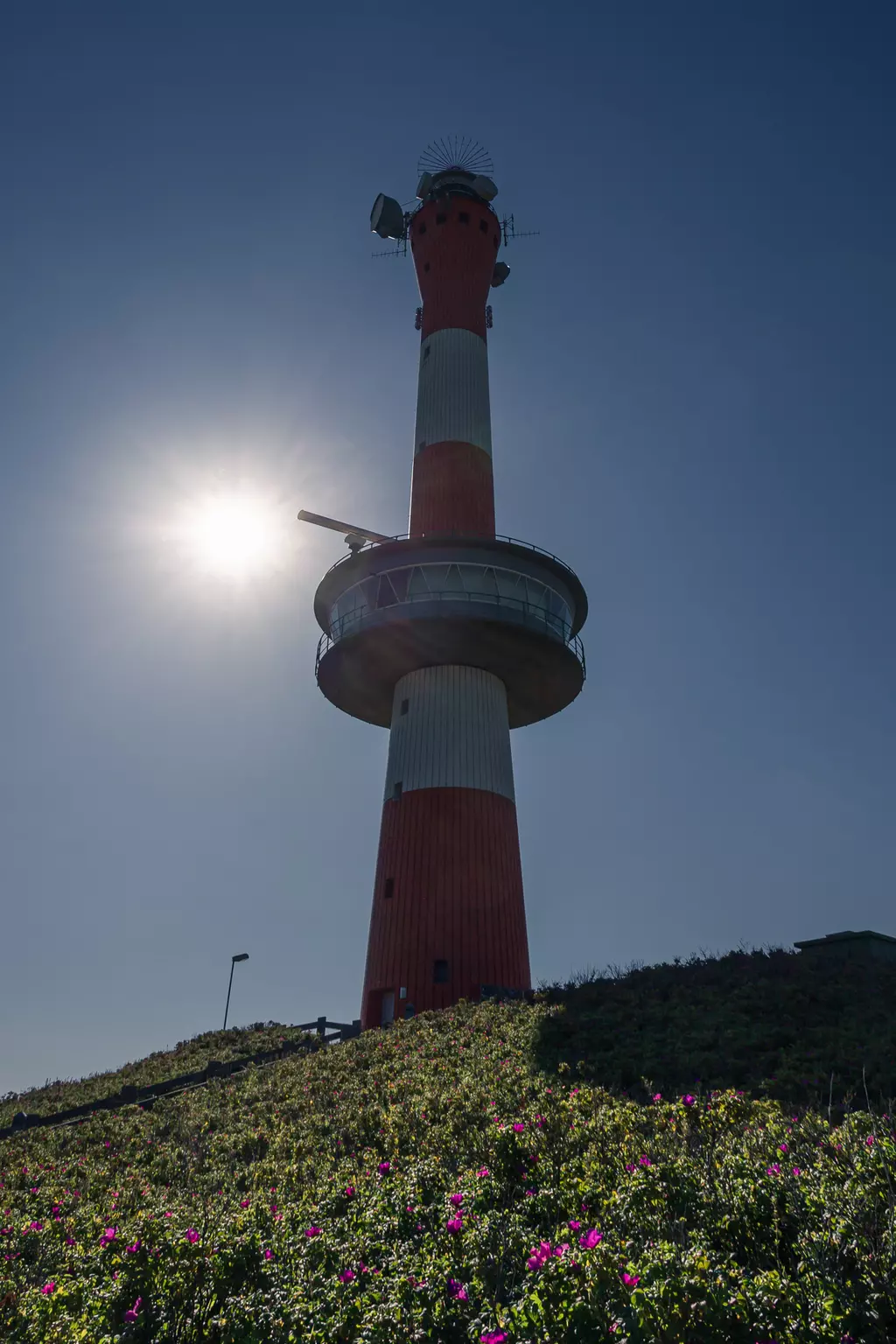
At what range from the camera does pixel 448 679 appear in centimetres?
2914

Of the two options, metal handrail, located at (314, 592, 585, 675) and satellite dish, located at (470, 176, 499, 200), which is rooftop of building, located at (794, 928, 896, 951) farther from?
satellite dish, located at (470, 176, 499, 200)

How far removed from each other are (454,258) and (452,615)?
1964cm

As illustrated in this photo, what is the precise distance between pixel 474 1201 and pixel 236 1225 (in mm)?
2662

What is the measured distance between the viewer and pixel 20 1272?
32.2 ft

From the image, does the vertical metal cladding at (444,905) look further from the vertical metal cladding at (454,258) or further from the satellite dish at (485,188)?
the satellite dish at (485,188)

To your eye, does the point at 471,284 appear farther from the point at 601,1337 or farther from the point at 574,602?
the point at 601,1337

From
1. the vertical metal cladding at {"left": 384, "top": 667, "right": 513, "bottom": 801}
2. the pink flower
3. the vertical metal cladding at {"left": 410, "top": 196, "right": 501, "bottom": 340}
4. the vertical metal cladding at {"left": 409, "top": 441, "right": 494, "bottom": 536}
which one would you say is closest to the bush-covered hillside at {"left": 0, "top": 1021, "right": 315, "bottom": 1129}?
the vertical metal cladding at {"left": 384, "top": 667, "right": 513, "bottom": 801}

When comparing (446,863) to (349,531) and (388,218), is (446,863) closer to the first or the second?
(349,531)

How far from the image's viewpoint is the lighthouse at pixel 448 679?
25.6m

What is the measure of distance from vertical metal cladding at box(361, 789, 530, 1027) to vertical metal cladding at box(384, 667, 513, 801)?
0.54 m

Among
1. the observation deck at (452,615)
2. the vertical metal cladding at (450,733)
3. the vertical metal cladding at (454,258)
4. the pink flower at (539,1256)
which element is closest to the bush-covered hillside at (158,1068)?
the vertical metal cladding at (450,733)

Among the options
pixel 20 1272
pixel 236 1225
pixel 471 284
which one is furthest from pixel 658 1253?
pixel 471 284

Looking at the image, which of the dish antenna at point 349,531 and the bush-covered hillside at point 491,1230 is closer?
the bush-covered hillside at point 491,1230

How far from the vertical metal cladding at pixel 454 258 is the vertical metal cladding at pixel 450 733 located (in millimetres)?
17151
